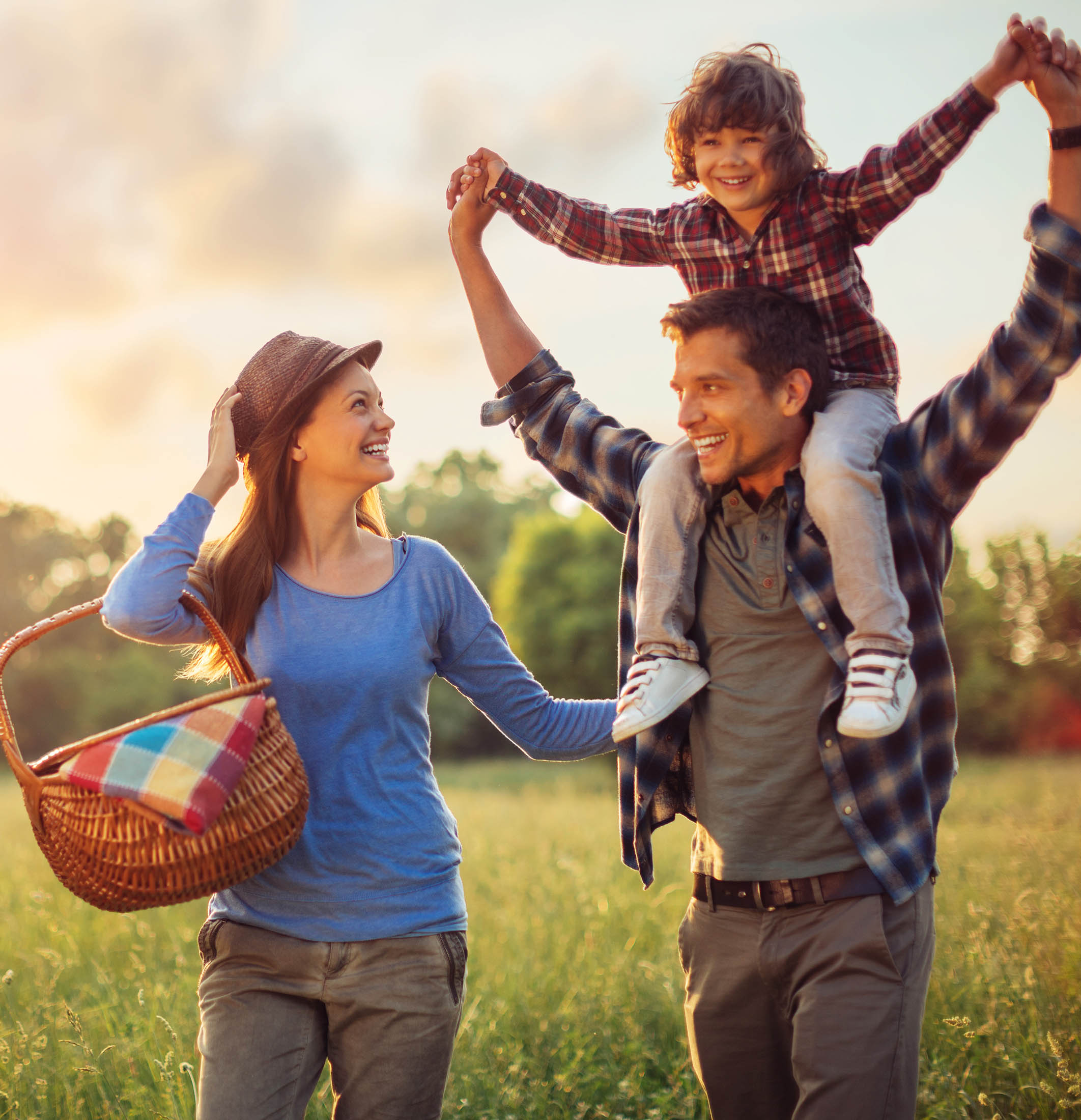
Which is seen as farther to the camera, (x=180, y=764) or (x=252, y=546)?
(x=252, y=546)

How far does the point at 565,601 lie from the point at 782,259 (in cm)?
2591

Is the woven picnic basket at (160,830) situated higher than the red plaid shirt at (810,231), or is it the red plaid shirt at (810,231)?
the red plaid shirt at (810,231)

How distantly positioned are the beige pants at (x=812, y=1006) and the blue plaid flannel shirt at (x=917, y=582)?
131 mm

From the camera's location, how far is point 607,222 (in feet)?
10.2

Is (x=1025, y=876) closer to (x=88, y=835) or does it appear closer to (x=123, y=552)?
(x=88, y=835)

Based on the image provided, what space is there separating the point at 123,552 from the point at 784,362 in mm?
44153

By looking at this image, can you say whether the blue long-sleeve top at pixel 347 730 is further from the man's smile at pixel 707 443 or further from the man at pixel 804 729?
the man's smile at pixel 707 443

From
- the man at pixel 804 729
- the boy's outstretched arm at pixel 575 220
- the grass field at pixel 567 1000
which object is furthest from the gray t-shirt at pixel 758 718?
the grass field at pixel 567 1000

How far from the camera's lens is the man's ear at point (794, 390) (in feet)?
8.66

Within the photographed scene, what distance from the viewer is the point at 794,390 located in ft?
8.72

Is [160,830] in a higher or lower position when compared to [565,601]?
lower

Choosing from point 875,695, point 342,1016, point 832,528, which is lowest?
point 342,1016

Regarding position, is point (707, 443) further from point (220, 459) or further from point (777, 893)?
point (220, 459)

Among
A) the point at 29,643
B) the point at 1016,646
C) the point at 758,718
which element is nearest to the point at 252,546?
the point at 29,643
